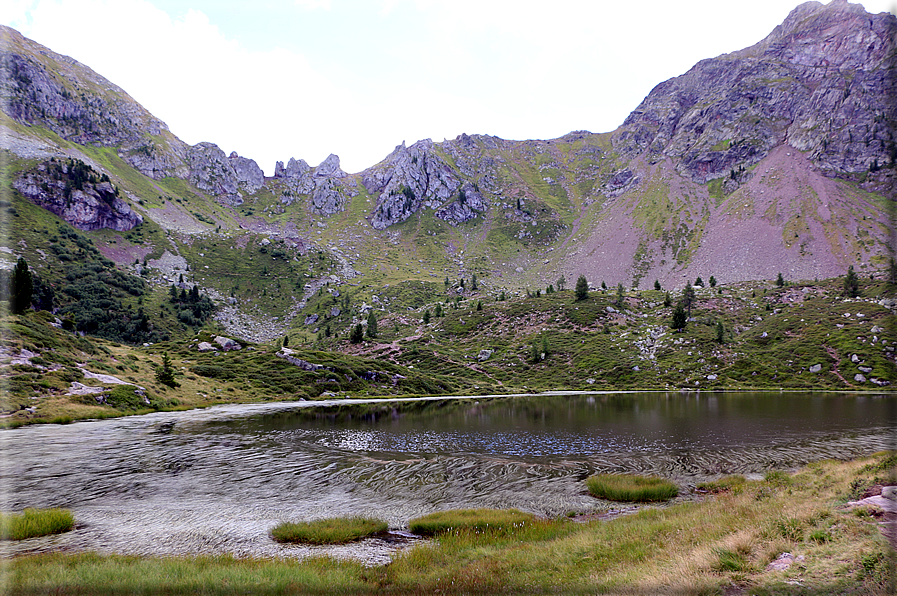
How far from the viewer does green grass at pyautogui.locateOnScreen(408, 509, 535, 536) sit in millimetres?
17562

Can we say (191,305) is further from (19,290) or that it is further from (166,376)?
(19,290)

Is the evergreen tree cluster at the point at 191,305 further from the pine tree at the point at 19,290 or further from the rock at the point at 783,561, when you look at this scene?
the rock at the point at 783,561

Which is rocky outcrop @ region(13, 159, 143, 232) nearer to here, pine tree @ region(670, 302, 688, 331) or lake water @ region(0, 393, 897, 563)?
lake water @ region(0, 393, 897, 563)

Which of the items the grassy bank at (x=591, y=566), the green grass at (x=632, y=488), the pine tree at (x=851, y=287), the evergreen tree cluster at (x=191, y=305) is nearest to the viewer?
the grassy bank at (x=591, y=566)

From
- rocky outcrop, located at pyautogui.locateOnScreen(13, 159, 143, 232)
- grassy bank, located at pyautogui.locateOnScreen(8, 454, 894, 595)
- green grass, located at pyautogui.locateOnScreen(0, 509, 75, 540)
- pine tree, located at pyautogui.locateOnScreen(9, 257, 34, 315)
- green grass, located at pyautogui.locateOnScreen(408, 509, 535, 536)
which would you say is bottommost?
green grass, located at pyautogui.locateOnScreen(408, 509, 535, 536)

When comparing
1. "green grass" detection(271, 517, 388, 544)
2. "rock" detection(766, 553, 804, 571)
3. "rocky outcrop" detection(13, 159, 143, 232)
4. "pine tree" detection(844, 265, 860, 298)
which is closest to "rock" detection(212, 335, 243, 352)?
"green grass" detection(271, 517, 388, 544)

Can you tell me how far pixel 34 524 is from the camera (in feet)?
53.4

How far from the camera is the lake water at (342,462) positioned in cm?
1862

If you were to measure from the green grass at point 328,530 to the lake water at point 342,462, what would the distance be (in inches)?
29.4

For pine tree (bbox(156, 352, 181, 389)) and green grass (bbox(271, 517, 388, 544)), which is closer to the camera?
green grass (bbox(271, 517, 388, 544))

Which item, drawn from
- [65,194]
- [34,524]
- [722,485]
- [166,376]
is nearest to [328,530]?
[34,524]

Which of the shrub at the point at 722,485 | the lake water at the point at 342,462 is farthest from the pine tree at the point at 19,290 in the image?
the shrub at the point at 722,485

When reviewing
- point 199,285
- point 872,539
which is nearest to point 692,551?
point 872,539

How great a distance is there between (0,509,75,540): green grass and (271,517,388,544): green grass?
28.8 ft
